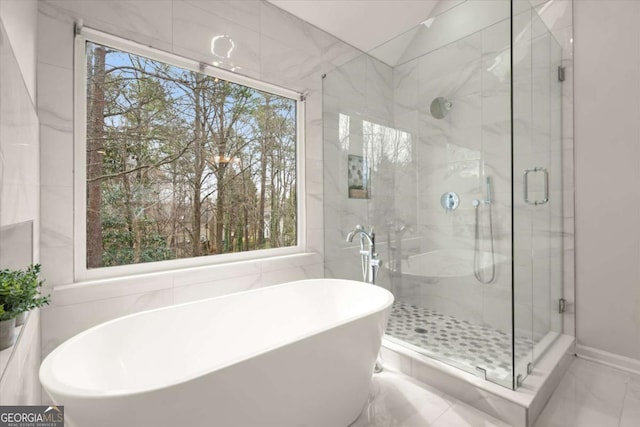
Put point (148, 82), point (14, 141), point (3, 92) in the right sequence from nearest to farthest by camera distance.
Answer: point (3, 92) < point (14, 141) < point (148, 82)

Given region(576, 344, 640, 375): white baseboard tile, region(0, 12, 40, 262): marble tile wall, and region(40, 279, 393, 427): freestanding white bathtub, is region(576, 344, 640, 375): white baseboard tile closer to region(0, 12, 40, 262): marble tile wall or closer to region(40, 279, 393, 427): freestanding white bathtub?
region(40, 279, 393, 427): freestanding white bathtub

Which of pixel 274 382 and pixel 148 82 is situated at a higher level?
pixel 148 82

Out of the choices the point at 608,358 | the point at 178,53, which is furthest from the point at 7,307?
the point at 608,358

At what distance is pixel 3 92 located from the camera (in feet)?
2.77

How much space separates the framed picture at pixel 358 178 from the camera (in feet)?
8.69


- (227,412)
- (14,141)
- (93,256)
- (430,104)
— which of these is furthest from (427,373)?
(14,141)

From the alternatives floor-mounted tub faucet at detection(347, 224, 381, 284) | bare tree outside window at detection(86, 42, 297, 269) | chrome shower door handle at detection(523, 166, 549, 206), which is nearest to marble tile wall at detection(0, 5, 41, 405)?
bare tree outside window at detection(86, 42, 297, 269)

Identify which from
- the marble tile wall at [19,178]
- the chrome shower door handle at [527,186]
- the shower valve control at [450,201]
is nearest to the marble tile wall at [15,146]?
the marble tile wall at [19,178]

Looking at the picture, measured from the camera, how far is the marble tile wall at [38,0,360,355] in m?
1.60

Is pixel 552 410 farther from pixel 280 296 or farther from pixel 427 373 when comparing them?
pixel 280 296

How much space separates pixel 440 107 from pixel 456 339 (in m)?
1.72

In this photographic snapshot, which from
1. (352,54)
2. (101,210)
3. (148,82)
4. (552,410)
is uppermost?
(352,54)

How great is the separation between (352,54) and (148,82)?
1.99 m

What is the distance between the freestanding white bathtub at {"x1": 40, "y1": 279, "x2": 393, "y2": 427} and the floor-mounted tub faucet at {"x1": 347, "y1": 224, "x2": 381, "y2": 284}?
33cm
